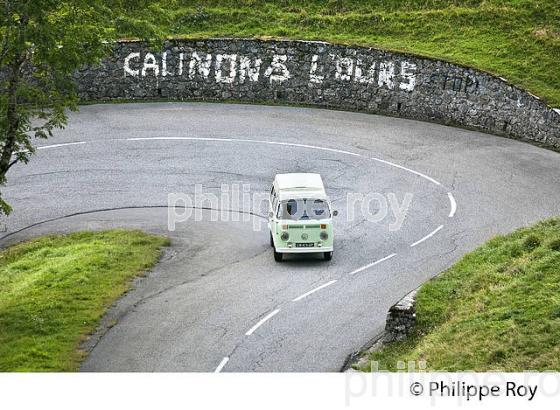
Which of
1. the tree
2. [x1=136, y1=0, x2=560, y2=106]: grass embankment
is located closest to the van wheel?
the tree

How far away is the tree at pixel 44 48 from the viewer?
2445 centimetres

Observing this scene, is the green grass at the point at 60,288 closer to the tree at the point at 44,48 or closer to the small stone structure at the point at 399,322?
the tree at the point at 44,48

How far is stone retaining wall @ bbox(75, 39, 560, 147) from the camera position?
147 ft

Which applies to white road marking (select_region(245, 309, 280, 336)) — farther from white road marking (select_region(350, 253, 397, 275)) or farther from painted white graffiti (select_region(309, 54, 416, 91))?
painted white graffiti (select_region(309, 54, 416, 91))

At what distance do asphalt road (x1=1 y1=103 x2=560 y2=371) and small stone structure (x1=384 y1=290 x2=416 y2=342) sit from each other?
0.79m

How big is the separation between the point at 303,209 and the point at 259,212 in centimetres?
485

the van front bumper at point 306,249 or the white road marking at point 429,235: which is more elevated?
the van front bumper at point 306,249

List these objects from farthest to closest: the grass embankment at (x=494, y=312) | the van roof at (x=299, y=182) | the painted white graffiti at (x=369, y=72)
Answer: the painted white graffiti at (x=369, y=72) → the van roof at (x=299, y=182) → the grass embankment at (x=494, y=312)

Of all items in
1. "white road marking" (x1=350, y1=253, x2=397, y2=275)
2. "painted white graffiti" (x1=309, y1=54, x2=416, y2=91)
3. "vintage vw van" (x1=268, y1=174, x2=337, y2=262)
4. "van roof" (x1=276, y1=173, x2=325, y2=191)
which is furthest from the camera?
"painted white graffiti" (x1=309, y1=54, x2=416, y2=91)

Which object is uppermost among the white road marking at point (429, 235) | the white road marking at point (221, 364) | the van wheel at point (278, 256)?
the white road marking at point (429, 235)

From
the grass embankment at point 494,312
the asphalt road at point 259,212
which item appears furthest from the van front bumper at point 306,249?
the grass embankment at point 494,312

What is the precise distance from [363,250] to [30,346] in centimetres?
1193

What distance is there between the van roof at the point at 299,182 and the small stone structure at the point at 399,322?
790 cm
